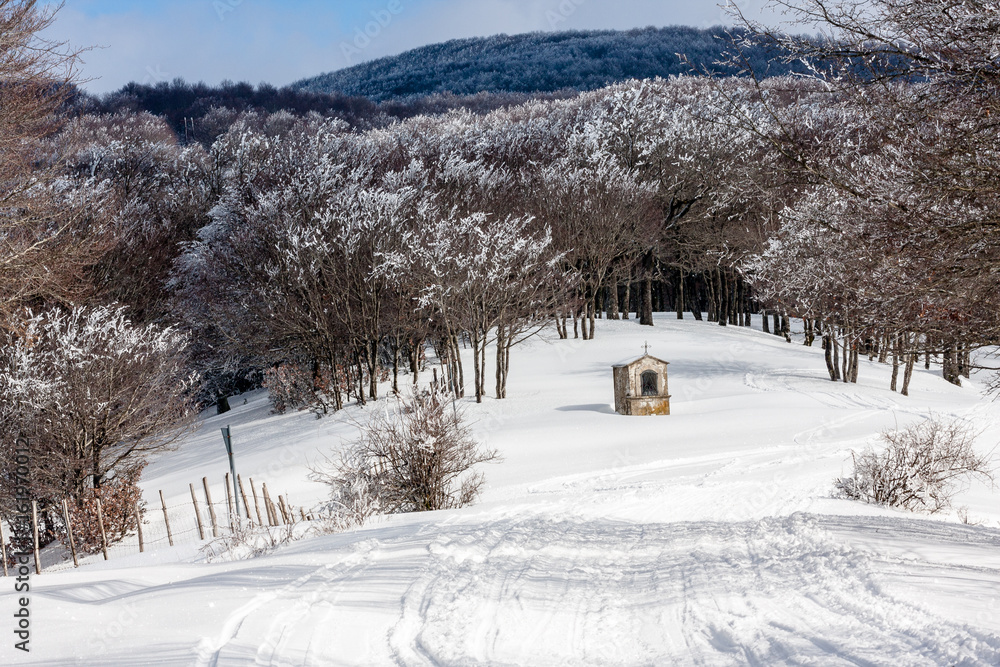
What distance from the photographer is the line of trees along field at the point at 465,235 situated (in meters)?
6.50

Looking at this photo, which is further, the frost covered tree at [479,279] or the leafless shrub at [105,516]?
the frost covered tree at [479,279]

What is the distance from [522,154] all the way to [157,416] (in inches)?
1440

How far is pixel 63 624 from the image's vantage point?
569 cm

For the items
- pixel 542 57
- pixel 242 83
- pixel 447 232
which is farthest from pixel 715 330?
pixel 542 57

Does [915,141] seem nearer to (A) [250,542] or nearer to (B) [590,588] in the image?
(B) [590,588]

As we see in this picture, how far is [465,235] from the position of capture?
28891 mm

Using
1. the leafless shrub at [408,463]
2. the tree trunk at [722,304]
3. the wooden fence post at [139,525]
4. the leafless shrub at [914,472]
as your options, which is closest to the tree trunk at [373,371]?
the wooden fence post at [139,525]

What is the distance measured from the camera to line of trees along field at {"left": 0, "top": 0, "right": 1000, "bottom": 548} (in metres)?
6.50

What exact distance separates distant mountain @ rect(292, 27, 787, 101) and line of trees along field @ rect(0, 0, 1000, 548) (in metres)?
74.5

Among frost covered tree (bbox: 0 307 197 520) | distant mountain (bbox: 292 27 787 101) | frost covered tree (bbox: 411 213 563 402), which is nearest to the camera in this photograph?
frost covered tree (bbox: 0 307 197 520)

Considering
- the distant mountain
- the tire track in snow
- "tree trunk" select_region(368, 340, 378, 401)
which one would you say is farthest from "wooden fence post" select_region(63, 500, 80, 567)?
the distant mountain

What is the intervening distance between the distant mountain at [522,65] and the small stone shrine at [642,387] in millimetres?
110476

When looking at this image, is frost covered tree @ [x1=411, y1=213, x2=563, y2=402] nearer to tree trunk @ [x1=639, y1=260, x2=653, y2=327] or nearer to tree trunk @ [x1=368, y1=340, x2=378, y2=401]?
tree trunk @ [x1=368, y1=340, x2=378, y2=401]

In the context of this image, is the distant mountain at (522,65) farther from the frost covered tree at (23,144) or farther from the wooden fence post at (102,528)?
the frost covered tree at (23,144)
